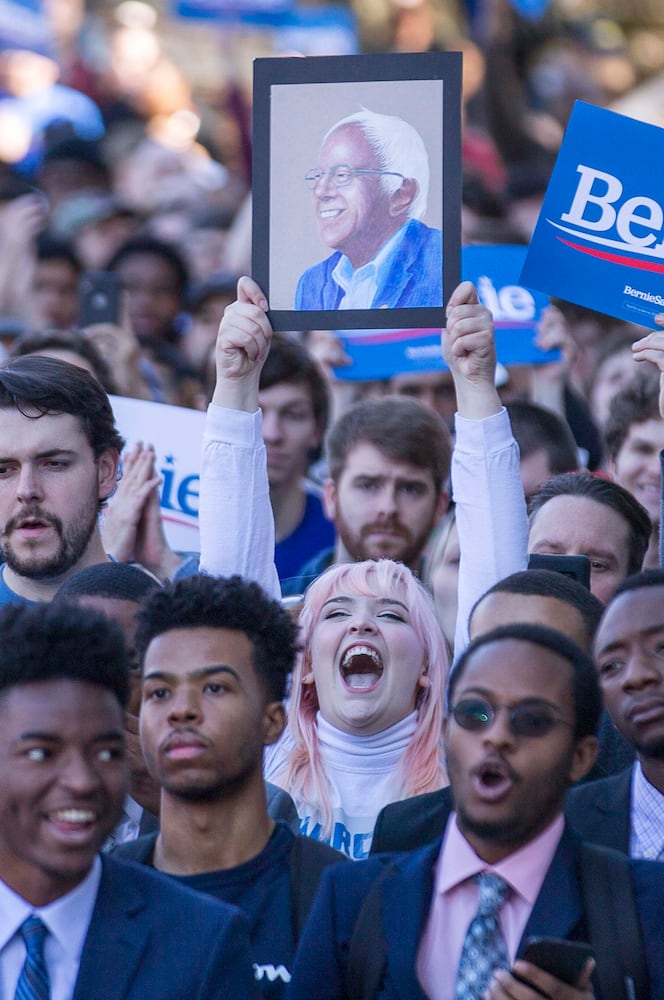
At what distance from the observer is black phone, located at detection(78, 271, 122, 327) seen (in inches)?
302

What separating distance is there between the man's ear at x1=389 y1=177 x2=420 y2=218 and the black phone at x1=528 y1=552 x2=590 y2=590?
0.91 meters

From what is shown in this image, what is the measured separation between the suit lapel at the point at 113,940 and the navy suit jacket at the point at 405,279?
1.71m

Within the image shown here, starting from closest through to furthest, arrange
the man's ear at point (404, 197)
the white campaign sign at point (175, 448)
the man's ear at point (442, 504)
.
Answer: the man's ear at point (404, 197) → the man's ear at point (442, 504) → the white campaign sign at point (175, 448)

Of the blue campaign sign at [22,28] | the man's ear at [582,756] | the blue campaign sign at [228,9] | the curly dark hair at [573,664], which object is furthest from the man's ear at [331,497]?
the blue campaign sign at [228,9]

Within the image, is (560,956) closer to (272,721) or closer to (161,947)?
(161,947)

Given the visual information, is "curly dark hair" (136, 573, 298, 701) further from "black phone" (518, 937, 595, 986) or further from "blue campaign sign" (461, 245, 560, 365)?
"blue campaign sign" (461, 245, 560, 365)

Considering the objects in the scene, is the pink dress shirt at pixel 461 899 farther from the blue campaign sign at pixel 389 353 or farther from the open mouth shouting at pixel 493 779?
the blue campaign sign at pixel 389 353

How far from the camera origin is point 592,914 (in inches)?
131

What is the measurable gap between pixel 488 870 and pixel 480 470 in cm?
142

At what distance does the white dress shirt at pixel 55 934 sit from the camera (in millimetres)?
A: 3236

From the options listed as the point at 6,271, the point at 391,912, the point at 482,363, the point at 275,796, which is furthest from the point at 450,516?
the point at 6,271

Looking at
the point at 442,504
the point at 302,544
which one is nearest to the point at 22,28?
the point at 302,544

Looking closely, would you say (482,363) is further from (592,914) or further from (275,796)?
(592,914)

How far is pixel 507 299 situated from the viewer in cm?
709
